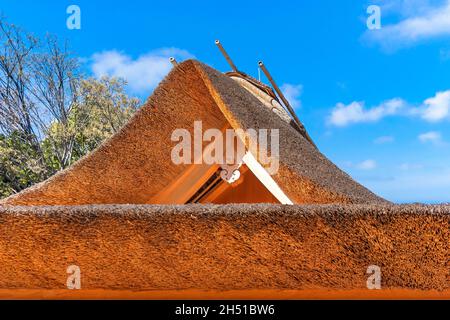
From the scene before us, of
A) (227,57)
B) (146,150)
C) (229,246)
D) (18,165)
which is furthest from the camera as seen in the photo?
(18,165)

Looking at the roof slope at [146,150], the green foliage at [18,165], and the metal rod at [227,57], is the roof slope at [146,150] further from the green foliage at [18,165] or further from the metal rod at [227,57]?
the green foliage at [18,165]

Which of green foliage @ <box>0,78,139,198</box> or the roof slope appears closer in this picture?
the roof slope

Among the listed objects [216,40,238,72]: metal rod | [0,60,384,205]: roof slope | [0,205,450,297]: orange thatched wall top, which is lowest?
[0,205,450,297]: orange thatched wall top

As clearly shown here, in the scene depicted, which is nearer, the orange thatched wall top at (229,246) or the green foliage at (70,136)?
the orange thatched wall top at (229,246)

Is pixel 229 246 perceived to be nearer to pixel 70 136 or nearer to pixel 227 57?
pixel 227 57

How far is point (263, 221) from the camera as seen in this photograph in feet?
6.55

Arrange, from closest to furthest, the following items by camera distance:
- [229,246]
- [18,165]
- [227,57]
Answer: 1. [229,246]
2. [227,57]
3. [18,165]

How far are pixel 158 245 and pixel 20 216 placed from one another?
31.0 inches

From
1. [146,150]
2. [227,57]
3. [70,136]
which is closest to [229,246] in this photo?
[146,150]

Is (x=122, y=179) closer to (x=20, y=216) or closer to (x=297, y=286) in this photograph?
(x=20, y=216)

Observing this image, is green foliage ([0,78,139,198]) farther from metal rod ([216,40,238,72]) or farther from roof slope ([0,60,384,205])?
roof slope ([0,60,384,205])

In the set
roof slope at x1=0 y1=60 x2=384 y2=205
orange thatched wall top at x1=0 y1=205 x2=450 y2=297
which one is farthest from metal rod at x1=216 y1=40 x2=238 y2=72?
orange thatched wall top at x1=0 y1=205 x2=450 y2=297

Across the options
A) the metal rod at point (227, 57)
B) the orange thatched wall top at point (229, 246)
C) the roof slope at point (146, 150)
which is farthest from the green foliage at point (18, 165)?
the orange thatched wall top at point (229, 246)
